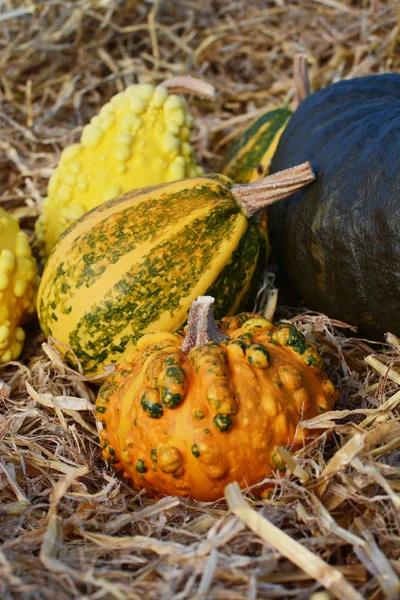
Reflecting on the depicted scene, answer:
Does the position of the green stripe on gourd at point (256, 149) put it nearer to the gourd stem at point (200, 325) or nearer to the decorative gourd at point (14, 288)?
the decorative gourd at point (14, 288)

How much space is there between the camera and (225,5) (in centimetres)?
511

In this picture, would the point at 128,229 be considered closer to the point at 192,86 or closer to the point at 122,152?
the point at 122,152

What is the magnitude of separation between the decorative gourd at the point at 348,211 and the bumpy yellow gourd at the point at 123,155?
1.63 ft

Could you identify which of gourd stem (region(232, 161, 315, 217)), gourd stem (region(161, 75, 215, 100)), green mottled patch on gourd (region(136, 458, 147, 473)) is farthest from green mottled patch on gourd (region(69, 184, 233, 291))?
gourd stem (region(161, 75, 215, 100))

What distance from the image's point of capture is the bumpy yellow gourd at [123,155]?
2.94m

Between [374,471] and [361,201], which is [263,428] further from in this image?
[361,201]

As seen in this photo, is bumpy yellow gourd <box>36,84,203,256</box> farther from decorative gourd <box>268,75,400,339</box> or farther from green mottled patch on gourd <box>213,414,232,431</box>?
green mottled patch on gourd <box>213,414,232,431</box>

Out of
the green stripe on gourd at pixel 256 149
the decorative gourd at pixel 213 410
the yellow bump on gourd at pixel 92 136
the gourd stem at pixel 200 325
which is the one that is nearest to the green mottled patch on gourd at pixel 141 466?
the decorative gourd at pixel 213 410

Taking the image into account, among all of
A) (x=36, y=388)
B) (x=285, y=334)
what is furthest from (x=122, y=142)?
(x=285, y=334)

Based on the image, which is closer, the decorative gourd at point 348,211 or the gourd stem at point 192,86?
the decorative gourd at point 348,211

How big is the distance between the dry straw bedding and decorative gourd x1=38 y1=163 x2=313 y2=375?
0.72 ft

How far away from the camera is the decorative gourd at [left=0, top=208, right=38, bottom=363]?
2631 mm

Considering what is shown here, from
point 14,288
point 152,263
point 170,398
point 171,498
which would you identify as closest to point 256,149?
point 152,263

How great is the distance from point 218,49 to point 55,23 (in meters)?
1.17
